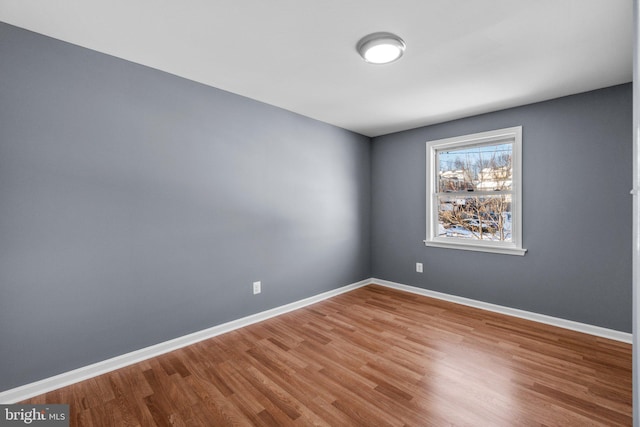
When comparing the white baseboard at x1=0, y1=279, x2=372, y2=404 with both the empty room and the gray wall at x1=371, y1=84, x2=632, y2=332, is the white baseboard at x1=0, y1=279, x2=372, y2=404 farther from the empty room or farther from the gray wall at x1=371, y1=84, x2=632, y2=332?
the gray wall at x1=371, y1=84, x2=632, y2=332

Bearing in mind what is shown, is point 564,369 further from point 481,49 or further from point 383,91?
point 383,91

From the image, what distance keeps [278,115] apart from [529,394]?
10.8 ft

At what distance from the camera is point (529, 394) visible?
189 centimetres

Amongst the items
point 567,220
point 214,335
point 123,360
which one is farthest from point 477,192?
point 123,360

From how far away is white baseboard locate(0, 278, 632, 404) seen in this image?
74.5 inches

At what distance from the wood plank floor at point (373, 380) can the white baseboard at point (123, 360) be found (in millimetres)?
66

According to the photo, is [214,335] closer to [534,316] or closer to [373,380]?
[373,380]

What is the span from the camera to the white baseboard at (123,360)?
185 cm

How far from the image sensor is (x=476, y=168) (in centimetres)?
363

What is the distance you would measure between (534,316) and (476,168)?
180cm

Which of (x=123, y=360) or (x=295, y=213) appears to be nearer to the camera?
(x=123, y=360)

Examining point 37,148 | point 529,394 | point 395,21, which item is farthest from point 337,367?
point 37,148

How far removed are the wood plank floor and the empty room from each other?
2 cm

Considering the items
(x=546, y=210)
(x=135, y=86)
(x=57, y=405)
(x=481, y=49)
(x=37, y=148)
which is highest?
(x=481, y=49)
